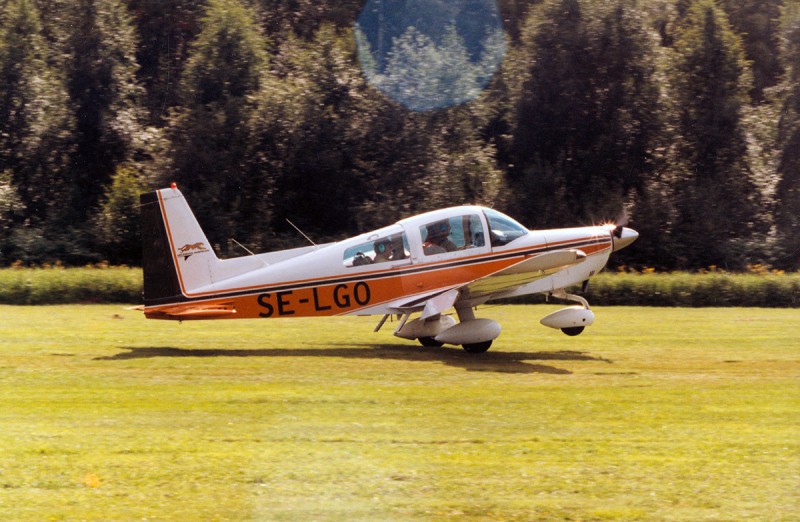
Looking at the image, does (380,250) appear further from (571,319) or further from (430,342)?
(571,319)

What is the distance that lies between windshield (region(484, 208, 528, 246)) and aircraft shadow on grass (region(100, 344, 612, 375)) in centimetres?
164

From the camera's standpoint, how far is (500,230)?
48.3ft

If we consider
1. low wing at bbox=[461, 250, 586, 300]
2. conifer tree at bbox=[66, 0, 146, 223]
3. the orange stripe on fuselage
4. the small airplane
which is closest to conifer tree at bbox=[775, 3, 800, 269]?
the small airplane

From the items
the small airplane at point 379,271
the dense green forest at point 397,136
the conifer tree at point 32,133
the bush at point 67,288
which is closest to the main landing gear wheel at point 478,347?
the small airplane at point 379,271

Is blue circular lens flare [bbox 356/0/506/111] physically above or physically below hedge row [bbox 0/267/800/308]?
above

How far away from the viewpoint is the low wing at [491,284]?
45.6 feet

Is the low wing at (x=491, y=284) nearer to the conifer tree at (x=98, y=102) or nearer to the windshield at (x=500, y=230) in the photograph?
the windshield at (x=500, y=230)

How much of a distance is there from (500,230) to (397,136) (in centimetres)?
1847

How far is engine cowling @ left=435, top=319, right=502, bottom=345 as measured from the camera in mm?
14156

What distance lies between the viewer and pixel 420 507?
690cm

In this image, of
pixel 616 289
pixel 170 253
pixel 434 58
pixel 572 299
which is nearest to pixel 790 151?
pixel 434 58

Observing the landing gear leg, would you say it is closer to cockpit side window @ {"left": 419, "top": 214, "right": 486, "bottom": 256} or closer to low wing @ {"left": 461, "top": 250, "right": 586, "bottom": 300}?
low wing @ {"left": 461, "top": 250, "right": 586, "bottom": 300}

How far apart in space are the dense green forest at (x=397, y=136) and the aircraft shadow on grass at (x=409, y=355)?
659 inches

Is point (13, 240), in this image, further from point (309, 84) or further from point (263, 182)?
point (309, 84)
